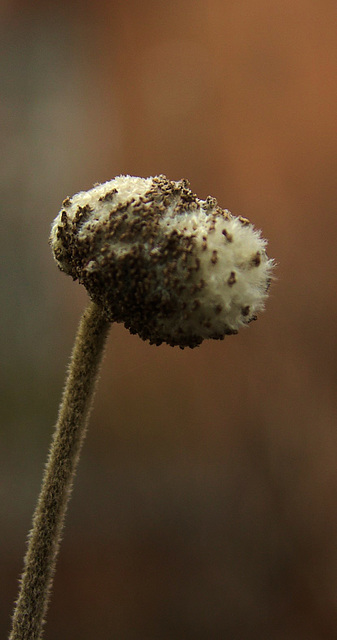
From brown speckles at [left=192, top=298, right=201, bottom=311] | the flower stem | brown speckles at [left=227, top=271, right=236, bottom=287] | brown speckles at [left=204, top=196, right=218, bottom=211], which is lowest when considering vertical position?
the flower stem

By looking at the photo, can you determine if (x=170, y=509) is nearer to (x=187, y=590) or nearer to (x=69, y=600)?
(x=187, y=590)

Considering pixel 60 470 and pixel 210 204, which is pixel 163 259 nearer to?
pixel 210 204

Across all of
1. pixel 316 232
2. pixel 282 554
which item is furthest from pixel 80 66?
pixel 282 554

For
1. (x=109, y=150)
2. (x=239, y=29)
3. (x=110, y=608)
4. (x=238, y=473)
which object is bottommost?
(x=110, y=608)

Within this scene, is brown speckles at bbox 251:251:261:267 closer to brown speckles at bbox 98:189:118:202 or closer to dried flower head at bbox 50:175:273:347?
dried flower head at bbox 50:175:273:347

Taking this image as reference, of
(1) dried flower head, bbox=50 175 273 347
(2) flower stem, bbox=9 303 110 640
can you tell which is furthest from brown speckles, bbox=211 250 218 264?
(2) flower stem, bbox=9 303 110 640

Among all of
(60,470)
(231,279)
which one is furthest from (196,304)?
(60,470)

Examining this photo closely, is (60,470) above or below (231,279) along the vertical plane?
below
